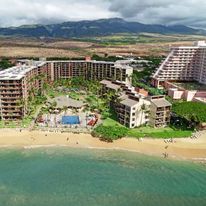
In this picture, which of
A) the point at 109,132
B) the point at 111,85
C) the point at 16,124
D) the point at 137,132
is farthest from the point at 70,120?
the point at 111,85

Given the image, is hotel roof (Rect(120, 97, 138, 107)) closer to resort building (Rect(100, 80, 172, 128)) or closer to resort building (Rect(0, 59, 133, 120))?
resort building (Rect(100, 80, 172, 128))

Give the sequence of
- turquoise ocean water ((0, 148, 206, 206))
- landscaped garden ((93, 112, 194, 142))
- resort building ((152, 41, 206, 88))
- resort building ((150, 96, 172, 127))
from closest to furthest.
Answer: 1. turquoise ocean water ((0, 148, 206, 206))
2. landscaped garden ((93, 112, 194, 142))
3. resort building ((150, 96, 172, 127))
4. resort building ((152, 41, 206, 88))

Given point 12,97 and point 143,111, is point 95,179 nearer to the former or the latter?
point 143,111

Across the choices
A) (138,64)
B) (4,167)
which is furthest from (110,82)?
(138,64)

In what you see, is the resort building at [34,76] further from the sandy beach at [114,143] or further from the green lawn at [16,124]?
the sandy beach at [114,143]

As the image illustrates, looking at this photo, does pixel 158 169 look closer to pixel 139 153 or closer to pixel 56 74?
pixel 139 153

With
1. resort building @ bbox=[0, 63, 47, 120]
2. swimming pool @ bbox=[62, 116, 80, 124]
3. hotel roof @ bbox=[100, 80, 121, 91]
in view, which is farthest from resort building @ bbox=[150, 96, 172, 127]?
resort building @ bbox=[0, 63, 47, 120]

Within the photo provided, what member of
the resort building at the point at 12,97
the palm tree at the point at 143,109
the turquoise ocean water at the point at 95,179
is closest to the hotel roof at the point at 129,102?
the palm tree at the point at 143,109
